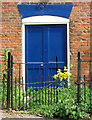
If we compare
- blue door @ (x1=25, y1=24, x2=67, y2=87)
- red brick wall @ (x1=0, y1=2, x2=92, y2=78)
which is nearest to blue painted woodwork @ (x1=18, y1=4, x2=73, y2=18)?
red brick wall @ (x1=0, y1=2, x2=92, y2=78)

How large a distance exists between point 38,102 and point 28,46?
2.16 m

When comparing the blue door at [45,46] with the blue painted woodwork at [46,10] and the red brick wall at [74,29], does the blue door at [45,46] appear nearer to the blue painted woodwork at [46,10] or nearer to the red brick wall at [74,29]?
the red brick wall at [74,29]

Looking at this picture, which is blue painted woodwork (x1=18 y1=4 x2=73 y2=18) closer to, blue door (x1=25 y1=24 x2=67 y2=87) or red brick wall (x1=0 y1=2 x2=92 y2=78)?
red brick wall (x1=0 y1=2 x2=92 y2=78)

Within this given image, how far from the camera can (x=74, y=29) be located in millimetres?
7004

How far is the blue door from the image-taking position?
23.2 ft

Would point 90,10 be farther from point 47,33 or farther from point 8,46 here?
point 8,46

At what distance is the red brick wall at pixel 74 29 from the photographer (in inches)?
275

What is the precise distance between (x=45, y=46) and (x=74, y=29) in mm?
1159

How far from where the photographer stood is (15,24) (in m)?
7.10

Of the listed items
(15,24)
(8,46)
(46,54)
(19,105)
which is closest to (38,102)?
(19,105)

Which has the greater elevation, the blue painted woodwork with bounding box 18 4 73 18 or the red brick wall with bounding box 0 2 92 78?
the blue painted woodwork with bounding box 18 4 73 18

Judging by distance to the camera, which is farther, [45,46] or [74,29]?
[45,46]

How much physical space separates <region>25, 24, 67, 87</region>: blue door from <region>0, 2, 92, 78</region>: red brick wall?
279 millimetres

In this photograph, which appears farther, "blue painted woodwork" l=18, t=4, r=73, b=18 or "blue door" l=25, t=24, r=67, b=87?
"blue door" l=25, t=24, r=67, b=87
